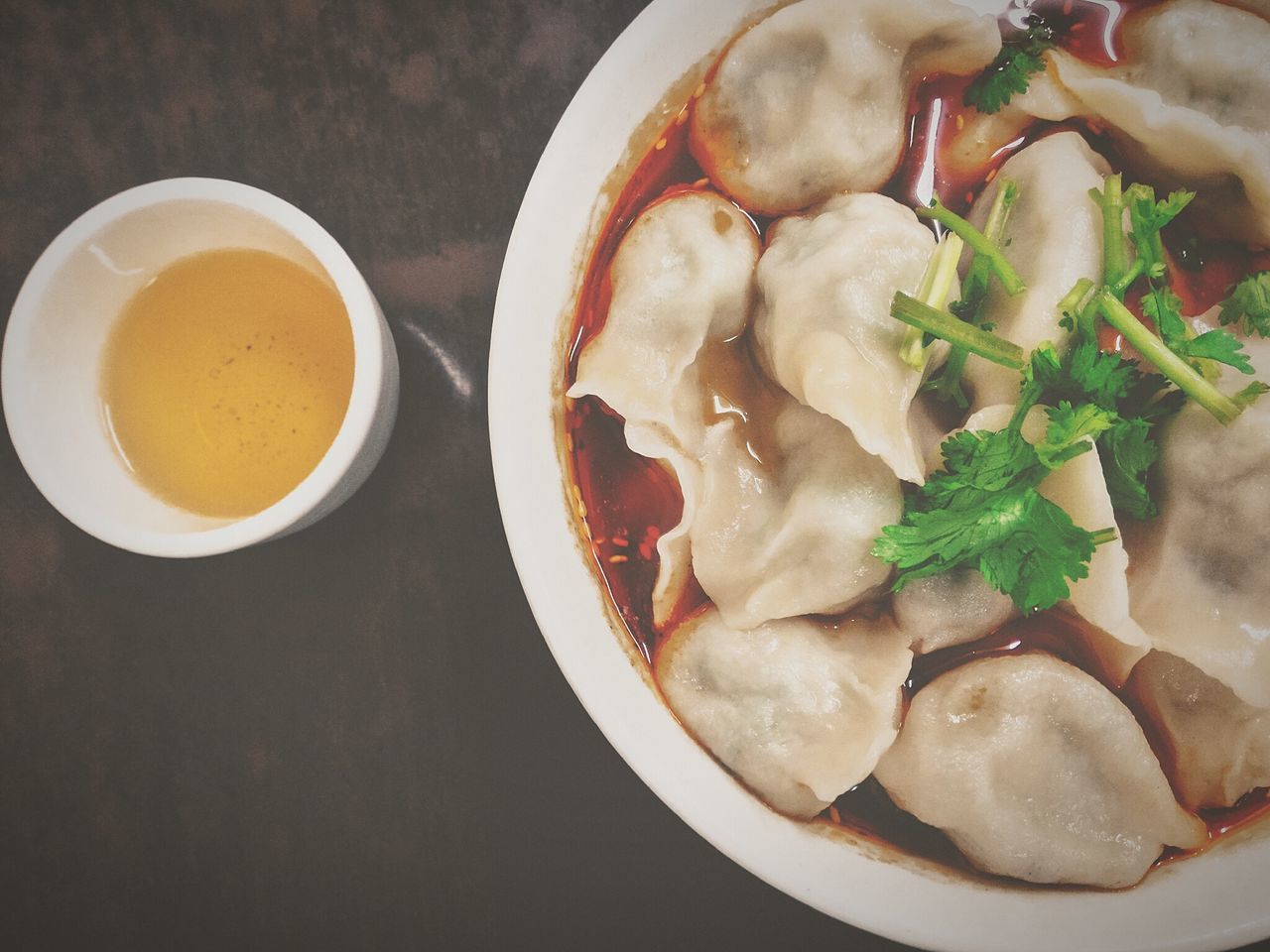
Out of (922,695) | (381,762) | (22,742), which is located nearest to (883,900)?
(922,695)

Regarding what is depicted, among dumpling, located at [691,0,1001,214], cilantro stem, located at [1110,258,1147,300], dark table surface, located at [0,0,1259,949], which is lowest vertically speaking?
dark table surface, located at [0,0,1259,949]

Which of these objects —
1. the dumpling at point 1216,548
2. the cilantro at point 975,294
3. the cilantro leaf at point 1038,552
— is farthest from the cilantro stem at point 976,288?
the dumpling at point 1216,548

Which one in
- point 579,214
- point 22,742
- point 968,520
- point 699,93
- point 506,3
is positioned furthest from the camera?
point 22,742

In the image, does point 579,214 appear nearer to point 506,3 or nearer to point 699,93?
point 699,93

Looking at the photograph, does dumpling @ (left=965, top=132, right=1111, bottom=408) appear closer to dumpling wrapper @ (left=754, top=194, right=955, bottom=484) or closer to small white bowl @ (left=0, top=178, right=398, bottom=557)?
dumpling wrapper @ (left=754, top=194, right=955, bottom=484)

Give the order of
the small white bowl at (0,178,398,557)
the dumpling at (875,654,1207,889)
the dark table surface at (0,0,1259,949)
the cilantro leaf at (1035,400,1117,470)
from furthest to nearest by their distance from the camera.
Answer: the dark table surface at (0,0,1259,949) → the dumpling at (875,654,1207,889) → the small white bowl at (0,178,398,557) → the cilantro leaf at (1035,400,1117,470)

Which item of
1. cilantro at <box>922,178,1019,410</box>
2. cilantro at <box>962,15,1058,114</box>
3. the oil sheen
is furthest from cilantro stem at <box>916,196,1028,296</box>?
the oil sheen

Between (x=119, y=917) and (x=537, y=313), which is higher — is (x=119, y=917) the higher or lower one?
the lower one
